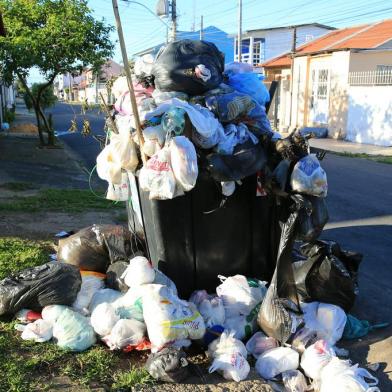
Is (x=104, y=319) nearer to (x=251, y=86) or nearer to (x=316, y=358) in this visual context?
(x=316, y=358)

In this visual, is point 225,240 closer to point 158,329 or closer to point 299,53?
point 158,329

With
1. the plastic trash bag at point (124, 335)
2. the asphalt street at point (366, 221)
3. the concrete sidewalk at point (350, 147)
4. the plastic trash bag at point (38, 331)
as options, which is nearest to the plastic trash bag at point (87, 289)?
the plastic trash bag at point (38, 331)

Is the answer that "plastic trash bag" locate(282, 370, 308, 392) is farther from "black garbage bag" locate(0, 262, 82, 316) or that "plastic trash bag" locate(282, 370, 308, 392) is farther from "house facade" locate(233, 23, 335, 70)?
"house facade" locate(233, 23, 335, 70)

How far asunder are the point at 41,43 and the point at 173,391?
39.7ft

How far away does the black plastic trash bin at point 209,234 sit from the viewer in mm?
3406

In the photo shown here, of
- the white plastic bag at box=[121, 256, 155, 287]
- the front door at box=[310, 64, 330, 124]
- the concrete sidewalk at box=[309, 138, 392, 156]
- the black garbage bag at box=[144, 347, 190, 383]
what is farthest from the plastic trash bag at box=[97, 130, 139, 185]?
the front door at box=[310, 64, 330, 124]

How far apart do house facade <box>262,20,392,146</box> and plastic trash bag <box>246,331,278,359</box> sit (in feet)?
45.3

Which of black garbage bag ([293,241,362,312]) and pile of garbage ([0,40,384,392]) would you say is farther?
black garbage bag ([293,241,362,312])

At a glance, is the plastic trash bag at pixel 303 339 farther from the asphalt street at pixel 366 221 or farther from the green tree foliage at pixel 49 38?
the green tree foliage at pixel 49 38

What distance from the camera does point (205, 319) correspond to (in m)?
3.12

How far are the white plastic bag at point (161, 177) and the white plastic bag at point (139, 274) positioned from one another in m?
0.47

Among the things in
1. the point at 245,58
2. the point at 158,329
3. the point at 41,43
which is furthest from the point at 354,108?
the point at 245,58

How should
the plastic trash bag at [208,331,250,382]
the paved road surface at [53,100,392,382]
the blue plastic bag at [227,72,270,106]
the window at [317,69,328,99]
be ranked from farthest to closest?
the window at [317,69,328,99], the blue plastic bag at [227,72,270,106], the paved road surface at [53,100,392,382], the plastic trash bag at [208,331,250,382]

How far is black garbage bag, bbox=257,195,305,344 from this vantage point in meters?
2.98
